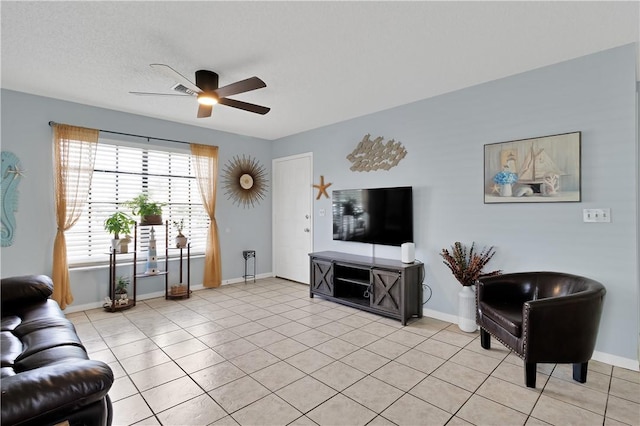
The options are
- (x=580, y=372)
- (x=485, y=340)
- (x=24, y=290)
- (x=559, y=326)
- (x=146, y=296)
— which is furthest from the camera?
(x=146, y=296)

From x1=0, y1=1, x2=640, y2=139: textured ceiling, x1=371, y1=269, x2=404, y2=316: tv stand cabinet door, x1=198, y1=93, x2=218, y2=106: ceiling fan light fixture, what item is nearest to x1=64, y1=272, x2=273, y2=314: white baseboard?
x1=0, y1=1, x2=640, y2=139: textured ceiling

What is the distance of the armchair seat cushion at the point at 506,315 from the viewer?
2.38m

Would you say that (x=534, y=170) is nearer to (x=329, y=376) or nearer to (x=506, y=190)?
(x=506, y=190)

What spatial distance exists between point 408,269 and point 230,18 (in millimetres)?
2934

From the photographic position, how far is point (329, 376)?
248 centimetres

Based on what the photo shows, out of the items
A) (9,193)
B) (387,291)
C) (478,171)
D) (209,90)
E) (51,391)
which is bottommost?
(387,291)

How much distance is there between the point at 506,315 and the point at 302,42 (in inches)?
107

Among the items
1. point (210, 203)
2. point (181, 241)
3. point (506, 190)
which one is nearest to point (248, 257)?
point (210, 203)

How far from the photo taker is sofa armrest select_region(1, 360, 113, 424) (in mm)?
1067

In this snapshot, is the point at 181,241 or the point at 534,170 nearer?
the point at 534,170

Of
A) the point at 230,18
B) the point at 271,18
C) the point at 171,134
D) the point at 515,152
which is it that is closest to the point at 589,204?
the point at 515,152

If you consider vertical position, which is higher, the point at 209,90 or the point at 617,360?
the point at 209,90

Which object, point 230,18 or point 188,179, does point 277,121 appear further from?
point 230,18

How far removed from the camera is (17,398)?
1076 mm
